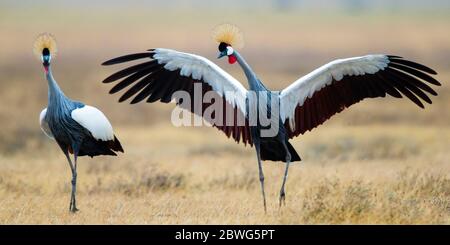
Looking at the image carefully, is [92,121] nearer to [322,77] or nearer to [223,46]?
[223,46]

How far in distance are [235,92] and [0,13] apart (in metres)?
42.2

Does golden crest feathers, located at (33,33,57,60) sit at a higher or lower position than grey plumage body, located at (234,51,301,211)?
higher

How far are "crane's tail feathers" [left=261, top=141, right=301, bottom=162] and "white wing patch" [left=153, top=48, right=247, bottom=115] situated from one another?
0.60 metres

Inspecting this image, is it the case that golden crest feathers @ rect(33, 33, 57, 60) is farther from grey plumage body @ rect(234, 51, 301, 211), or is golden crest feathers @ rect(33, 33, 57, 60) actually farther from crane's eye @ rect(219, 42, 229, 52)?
grey plumage body @ rect(234, 51, 301, 211)

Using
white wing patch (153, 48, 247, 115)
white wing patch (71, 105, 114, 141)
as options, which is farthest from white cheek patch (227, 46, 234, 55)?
white wing patch (71, 105, 114, 141)

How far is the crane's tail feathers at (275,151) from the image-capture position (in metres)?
9.93

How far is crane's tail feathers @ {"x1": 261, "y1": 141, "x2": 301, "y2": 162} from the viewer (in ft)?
32.6

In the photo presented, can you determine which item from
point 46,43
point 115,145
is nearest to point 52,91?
point 46,43

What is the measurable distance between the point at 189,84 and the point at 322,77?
1423 mm

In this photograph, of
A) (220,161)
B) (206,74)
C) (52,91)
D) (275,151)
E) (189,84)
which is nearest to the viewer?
(206,74)

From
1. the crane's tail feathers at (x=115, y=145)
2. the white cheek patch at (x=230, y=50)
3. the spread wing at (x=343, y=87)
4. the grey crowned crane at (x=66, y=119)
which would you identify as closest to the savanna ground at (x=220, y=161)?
the crane's tail feathers at (x=115, y=145)

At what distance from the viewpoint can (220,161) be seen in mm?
14641

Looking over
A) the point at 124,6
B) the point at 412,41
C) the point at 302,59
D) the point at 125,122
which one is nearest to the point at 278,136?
the point at 125,122

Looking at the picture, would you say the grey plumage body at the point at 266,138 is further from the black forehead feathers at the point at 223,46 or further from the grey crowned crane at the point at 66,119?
the grey crowned crane at the point at 66,119
